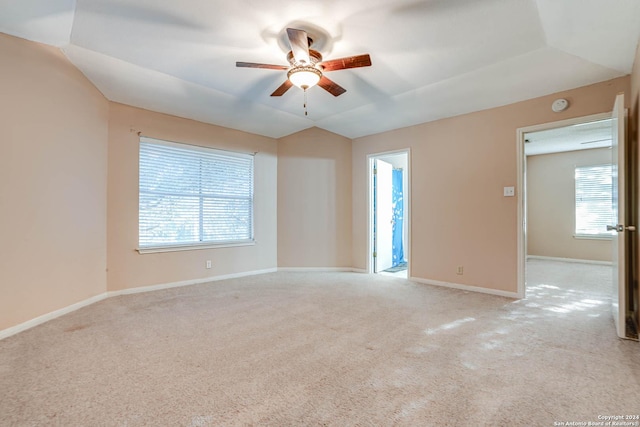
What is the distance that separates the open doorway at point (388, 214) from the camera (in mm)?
5105

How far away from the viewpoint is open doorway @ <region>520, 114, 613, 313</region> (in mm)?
5023

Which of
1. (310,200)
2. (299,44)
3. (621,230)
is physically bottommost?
(621,230)

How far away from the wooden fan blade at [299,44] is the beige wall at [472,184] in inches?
101

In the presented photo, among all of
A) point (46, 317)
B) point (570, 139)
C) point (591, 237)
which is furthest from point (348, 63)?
point (591, 237)

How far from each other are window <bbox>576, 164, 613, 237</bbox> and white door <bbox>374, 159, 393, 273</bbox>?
4243 mm

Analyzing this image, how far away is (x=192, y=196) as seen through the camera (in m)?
4.28

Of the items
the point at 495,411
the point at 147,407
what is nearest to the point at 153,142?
the point at 147,407

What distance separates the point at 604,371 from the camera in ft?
6.13

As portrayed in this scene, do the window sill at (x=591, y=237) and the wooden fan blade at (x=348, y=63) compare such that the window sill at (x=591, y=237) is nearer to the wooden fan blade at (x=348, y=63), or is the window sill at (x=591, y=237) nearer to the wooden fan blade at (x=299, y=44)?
the wooden fan blade at (x=348, y=63)

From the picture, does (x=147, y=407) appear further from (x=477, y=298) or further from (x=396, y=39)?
(x=477, y=298)

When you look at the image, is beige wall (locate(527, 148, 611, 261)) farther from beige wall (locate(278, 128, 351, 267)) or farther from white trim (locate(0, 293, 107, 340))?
white trim (locate(0, 293, 107, 340))

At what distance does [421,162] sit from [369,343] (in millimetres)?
3014

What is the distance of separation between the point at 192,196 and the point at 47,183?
166cm

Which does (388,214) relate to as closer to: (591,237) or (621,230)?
(621,230)
